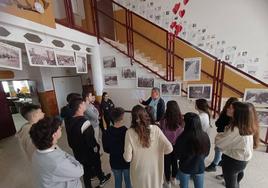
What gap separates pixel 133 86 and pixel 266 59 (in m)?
3.55

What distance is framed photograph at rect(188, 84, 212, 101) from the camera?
3.05 meters

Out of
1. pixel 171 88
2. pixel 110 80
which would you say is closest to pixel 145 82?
pixel 171 88

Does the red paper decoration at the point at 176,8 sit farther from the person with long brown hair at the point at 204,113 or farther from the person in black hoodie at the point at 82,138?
the person in black hoodie at the point at 82,138

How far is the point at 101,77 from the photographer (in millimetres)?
4266

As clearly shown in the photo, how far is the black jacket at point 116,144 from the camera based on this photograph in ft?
4.92

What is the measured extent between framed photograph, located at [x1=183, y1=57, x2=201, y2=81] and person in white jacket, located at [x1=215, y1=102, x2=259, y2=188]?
5.64ft

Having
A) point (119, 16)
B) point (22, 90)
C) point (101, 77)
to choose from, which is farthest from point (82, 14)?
point (22, 90)

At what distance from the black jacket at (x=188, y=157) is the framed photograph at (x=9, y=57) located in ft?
8.12

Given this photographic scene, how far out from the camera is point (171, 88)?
11.3ft

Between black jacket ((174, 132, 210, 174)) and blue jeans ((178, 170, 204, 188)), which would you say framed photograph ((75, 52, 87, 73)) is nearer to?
black jacket ((174, 132, 210, 174))

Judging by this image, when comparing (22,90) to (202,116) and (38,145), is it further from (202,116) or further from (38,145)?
(202,116)

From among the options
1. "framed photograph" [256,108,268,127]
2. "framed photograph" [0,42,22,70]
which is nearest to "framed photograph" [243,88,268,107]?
"framed photograph" [256,108,268,127]

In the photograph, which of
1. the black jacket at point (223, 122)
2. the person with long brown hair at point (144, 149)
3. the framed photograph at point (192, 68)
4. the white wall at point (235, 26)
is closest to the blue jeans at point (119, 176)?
the person with long brown hair at point (144, 149)

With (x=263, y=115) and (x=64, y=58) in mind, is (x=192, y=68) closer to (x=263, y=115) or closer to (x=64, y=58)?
(x=263, y=115)
